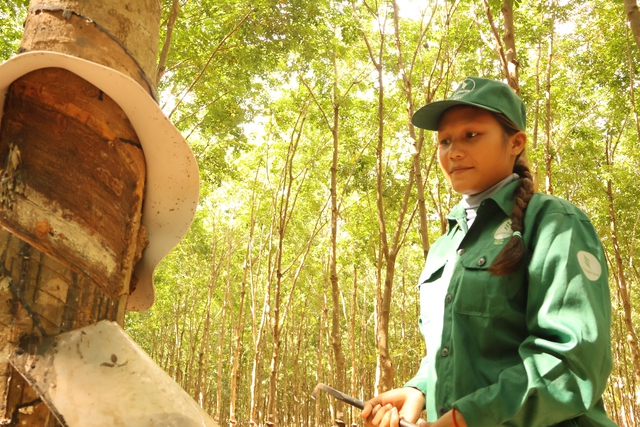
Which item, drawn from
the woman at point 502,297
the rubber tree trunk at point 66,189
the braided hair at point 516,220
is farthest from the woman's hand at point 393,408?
the rubber tree trunk at point 66,189

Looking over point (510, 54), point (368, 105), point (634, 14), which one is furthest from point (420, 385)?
point (368, 105)

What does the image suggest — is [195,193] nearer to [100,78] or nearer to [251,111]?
[100,78]

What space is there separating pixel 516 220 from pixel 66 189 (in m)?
1.01

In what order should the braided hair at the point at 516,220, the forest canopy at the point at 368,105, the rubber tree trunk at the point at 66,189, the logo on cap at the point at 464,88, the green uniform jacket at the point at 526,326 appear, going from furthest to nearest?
1. the forest canopy at the point at 368,105
2. the logo on cap at the point at 464,88
3. the braided hair at the point at 516,220
4. the green uniform jacket at the point at 526,326
5. the rubber tree trunk at the point at 66,189

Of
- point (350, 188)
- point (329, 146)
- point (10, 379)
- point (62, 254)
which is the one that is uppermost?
point (329, 146)

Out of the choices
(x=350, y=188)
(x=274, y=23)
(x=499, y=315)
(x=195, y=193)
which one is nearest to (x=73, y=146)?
(x=195, y=193)

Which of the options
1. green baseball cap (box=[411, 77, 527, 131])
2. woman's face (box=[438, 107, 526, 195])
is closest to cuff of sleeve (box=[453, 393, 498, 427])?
woman's face (box=[438, 107, 526, 195])

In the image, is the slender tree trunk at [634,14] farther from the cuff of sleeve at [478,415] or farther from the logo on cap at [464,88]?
the cuff of sleeve at [478,415]

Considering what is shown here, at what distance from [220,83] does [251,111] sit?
0.84m

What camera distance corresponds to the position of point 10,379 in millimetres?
719

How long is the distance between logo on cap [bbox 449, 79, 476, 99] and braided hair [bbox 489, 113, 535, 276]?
105 mm

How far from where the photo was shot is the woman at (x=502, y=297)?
1021mm

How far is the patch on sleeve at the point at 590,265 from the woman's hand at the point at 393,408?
0.51 m


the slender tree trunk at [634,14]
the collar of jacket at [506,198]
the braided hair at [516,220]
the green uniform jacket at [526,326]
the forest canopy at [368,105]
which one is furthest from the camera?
the forest canopy at [368,105]
